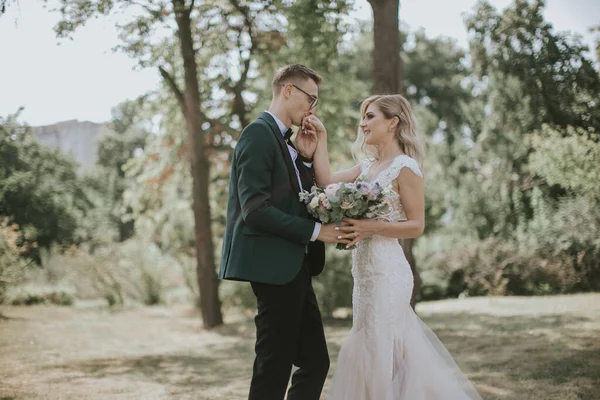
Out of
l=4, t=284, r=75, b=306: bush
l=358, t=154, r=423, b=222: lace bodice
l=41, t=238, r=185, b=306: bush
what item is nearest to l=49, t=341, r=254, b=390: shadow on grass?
l=358, t=154, r=423, b=222: lace bodice

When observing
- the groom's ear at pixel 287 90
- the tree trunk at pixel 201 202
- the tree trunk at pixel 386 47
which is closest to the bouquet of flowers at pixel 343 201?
the groom's ear at pixel 287 90

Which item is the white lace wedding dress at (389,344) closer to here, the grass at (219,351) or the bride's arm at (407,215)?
the bride's arm at (407,215)

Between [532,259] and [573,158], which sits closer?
[573,158]

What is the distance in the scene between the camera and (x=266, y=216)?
3170mm

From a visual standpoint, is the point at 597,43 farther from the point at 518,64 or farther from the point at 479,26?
the point at 479,26

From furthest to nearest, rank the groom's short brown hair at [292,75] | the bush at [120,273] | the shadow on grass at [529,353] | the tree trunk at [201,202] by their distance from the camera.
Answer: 1. the bush at [120,273]
2. the tree trunk at [201,202]
3. the shadow on grass at [529,353]
4. the groom's short brown hair at [292,75]

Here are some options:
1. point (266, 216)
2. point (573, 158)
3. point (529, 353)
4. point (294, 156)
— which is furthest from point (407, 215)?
point (573, 158)

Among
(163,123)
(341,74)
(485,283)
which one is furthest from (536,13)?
(163,123)

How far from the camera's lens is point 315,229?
3.31 m

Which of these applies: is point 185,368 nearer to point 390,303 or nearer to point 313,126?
point 390,303

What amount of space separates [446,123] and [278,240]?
36.2 m

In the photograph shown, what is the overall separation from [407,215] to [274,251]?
1016 millimetres

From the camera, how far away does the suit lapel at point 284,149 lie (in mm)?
3384

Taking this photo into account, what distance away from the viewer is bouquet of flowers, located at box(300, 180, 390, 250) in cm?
329
